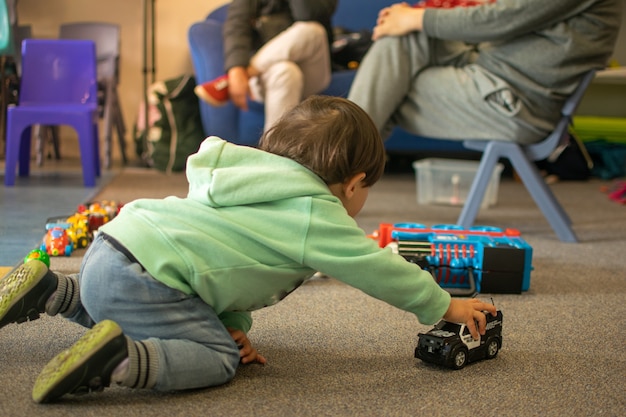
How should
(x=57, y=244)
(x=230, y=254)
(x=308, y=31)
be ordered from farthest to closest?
(x=308, y=31)
(x=57, y=244)
(x=230, y=254)

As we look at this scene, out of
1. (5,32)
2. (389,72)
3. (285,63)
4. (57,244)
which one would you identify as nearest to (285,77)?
(285,63)

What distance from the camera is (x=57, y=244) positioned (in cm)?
169

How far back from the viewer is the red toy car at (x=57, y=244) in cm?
168

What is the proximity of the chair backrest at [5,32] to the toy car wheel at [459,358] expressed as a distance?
254cm

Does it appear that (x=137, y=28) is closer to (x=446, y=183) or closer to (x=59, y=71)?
(x=59, y=71)

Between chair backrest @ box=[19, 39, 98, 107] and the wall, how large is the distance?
99 cm

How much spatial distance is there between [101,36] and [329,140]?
2.96m

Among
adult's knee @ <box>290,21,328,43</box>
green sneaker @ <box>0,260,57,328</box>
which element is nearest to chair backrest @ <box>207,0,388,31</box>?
adult's knee @ <box>290,21,328,43</box>

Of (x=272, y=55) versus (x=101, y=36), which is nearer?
(x=272, y=55)

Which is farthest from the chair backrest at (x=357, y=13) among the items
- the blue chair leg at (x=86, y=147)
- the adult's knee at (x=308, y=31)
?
the blue chair leg at (x=86, y=147)

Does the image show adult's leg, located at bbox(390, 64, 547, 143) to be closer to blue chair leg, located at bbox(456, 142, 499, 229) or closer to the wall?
blue chair leg, located at bbox(456, 142, 499, 229)

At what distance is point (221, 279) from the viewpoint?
0.97 m

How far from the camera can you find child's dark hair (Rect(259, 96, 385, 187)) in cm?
100

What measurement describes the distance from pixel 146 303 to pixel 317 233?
0.23 m
